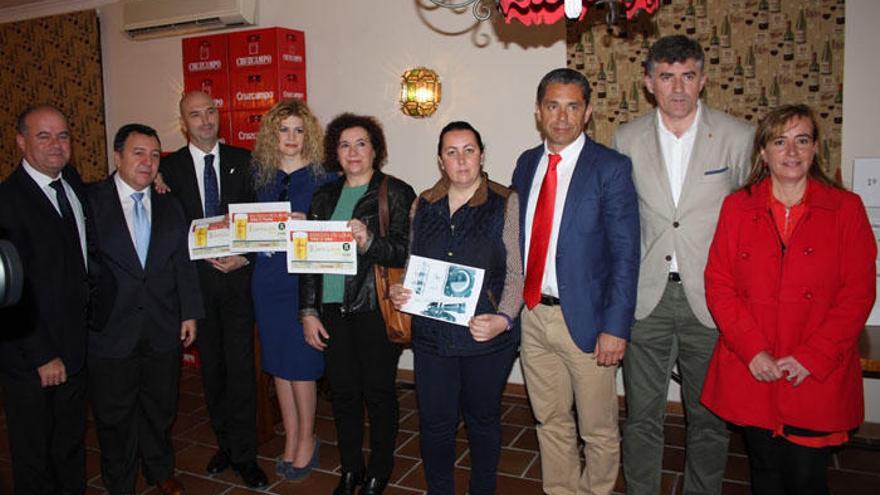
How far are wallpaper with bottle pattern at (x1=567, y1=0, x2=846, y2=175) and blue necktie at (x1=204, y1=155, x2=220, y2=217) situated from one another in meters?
2.35

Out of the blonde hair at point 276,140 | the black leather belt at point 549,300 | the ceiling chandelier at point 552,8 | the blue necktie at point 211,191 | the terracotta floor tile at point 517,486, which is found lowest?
the terracotta floor tile at point 517,486

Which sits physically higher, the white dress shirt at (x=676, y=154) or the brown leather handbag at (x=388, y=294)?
the white dress shirt at (x=676, y=154)

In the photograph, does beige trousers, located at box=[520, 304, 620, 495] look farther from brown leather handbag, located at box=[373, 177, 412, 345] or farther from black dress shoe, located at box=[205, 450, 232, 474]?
black dress shoe, located at box=[205, 450, 232, 474]

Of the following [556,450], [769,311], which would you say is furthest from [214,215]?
[769,311]

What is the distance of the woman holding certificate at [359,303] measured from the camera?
2.86 metres

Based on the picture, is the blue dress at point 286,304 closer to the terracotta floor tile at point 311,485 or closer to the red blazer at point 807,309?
the terracotta floor tile at point 311,485

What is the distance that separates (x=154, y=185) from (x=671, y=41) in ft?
7.78

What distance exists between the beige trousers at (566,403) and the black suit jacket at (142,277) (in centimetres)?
161

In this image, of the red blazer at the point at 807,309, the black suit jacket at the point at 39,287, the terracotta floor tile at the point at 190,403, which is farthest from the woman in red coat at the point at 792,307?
the terracotta floor tile at the point at 190,403

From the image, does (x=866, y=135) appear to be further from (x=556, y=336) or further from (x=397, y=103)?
(x=397, y=103)

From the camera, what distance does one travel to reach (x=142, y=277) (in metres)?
2.89

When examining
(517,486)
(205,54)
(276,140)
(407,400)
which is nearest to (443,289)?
(276,140)

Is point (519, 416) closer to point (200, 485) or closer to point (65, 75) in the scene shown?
point (200, 485)

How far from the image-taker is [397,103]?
4938mm
